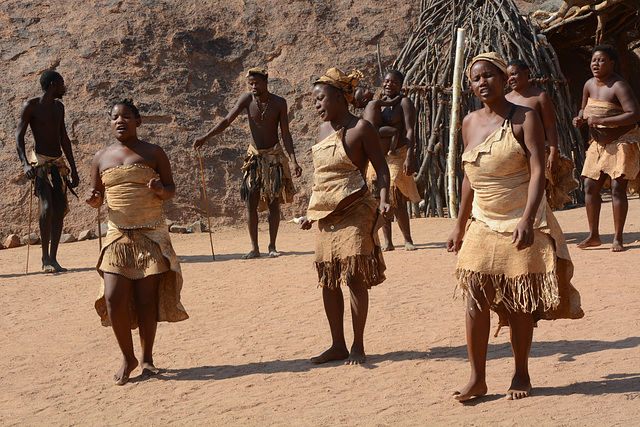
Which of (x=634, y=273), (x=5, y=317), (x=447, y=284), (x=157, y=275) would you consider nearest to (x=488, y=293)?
(x=157, y=275)

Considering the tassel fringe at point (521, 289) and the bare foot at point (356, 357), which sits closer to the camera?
the tassel fringe at point (521, 289)

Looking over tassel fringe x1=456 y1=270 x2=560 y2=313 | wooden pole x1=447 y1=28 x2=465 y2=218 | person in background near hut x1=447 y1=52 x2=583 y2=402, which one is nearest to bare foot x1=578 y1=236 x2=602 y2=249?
wooden pole x1=447 y1=28 x2=465 y2=218

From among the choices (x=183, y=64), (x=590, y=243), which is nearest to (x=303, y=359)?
(x=590, y=243)

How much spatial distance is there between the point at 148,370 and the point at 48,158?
4044mm

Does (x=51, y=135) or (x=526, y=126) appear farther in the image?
(x=51, y=135)

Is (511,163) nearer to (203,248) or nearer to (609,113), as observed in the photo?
(609,113)

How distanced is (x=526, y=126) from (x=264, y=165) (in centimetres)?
460

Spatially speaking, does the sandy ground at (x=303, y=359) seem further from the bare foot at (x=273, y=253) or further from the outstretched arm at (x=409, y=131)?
the outstretched arm at (x=409, y=131)

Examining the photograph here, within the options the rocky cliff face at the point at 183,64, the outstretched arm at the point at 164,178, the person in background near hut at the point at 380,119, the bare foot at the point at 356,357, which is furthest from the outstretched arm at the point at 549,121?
the rocky cliff face at the point at 183,64

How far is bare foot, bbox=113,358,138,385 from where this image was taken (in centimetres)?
411

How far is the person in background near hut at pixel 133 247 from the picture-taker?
411cm

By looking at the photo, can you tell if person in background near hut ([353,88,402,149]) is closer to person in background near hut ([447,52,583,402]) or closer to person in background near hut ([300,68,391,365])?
person in background near hut ([300,68,391,365])

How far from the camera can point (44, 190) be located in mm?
7570

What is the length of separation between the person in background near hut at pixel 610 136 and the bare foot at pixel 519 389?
375cm
